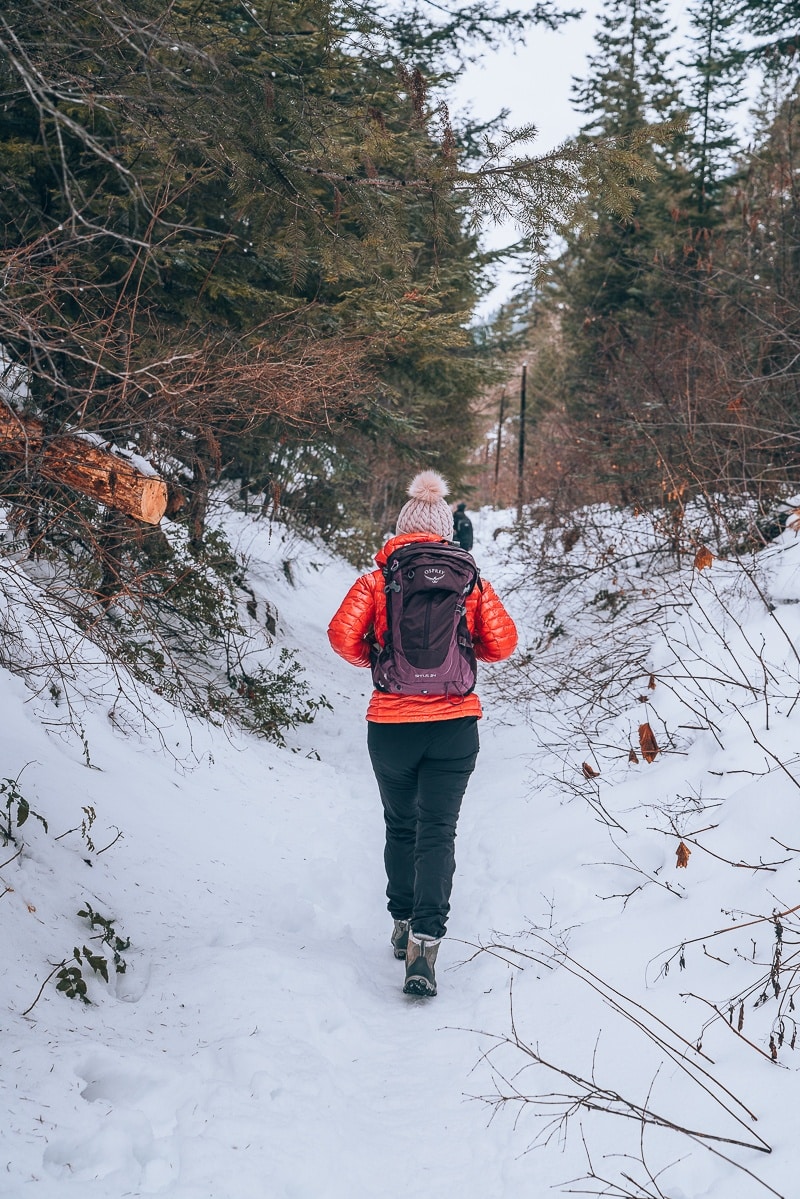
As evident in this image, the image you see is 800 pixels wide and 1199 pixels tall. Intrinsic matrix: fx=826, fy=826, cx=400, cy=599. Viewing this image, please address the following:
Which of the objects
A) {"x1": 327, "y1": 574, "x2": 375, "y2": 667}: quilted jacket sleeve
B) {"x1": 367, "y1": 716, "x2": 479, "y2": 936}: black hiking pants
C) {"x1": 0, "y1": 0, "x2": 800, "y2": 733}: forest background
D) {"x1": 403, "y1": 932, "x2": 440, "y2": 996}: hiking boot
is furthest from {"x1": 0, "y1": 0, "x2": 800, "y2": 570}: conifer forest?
{"x1": 403, "y1": 932, "x2": 440, "y2": 996}: hiking boot

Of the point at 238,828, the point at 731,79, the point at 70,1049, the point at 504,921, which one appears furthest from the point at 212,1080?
the point at 731,79

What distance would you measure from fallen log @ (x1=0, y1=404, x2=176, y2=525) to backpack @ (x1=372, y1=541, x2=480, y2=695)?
1596mm

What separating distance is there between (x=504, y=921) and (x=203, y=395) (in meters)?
3.39

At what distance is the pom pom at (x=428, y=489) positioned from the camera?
165 inches

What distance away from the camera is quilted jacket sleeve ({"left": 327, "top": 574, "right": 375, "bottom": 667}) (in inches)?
155

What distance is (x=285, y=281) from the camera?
22.4 feet

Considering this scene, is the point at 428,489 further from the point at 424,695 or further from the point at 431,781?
the point at 431,781

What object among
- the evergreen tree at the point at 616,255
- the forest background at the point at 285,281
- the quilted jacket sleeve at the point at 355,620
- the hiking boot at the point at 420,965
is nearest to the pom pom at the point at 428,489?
the quilted jacket sleeve at the point at 355,620

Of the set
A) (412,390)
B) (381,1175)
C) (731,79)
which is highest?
(731,79)

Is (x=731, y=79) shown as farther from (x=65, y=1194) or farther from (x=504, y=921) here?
(x=65, y=1194)

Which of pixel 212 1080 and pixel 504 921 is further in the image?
pixel 504 921

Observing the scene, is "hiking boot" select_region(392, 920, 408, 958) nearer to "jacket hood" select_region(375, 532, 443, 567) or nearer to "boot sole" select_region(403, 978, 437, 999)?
"boot sole" select_region(403, 978, 437, 999)

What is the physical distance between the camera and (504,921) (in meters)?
4.41

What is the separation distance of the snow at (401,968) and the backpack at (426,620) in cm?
122
